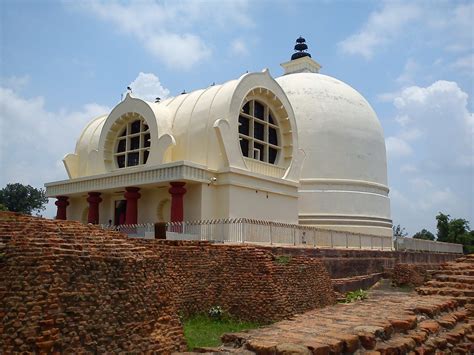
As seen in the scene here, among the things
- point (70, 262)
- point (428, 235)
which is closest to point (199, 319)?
point (70, 262)

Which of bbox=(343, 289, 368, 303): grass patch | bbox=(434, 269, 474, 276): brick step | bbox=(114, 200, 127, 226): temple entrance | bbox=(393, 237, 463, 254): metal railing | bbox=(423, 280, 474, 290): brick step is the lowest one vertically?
bbox=(343, 289, 368, 303): grass patch

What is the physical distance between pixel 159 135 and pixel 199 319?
31.2ft

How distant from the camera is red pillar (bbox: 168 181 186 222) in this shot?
16531 millimetres

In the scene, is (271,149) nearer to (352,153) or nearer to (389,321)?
(352,153)

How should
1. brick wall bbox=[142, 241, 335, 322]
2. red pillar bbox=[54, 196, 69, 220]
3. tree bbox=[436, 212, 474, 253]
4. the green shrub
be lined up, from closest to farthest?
1. brick wall bbox=[142, 241, 335, 322]
2. the green shrub
3. red pillar bbox=[54, 196, 69, 220]
4. tree bbox=[436, 212, 474, 253]

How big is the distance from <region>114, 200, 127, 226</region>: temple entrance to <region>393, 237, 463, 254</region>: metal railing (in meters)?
12.2

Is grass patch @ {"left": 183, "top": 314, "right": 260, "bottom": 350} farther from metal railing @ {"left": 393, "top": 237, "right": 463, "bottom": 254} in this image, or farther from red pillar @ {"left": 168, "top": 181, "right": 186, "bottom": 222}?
metal railing @ {"left": 393, "top": 237, "right": 463, "bottom": 254}

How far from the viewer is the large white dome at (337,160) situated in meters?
23.7

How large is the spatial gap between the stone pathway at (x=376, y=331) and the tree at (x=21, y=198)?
43.9m

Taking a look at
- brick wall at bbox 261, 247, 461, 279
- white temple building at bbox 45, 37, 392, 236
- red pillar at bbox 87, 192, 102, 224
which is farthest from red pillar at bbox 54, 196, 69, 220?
brick wall at bbox 261, 247, 461, 279

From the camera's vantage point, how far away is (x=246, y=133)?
19328 millimetres

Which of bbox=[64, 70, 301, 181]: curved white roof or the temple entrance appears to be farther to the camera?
the temple entrance

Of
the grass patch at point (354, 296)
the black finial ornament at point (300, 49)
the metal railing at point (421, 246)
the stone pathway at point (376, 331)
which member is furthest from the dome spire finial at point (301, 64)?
the stone pathway at point (376, 331)

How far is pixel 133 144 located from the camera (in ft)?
67.7
